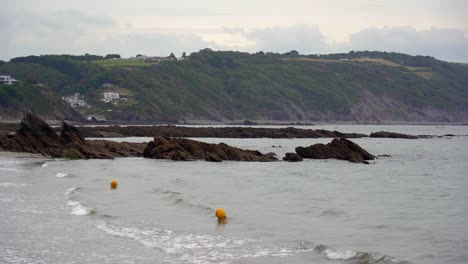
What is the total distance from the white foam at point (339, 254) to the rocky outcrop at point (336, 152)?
3807 centimetres

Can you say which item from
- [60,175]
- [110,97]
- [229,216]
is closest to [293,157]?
[60,175]

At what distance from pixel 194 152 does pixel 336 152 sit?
11.5 meters

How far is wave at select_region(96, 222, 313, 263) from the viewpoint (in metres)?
18.3

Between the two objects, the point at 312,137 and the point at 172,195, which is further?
the point at 312,137

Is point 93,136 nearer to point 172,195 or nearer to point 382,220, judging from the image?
point 172,195

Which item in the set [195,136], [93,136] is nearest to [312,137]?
[195,136]

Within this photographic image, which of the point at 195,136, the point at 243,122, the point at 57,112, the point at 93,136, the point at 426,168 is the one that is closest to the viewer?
the point at 426,168

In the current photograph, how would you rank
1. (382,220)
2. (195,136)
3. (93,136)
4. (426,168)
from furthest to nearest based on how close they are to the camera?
(195,136) < (93,136) < (426,168) < (382,220)

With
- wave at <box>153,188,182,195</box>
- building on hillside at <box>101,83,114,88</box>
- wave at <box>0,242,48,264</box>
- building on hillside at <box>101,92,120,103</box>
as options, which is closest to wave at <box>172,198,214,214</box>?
wave at <box>153,188,182,195</box>

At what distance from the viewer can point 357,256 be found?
17891mm

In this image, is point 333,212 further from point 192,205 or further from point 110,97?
point 110,97

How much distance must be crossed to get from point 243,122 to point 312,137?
81.8m

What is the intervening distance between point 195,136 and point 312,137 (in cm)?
1734

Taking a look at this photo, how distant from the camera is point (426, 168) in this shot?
171 ft
